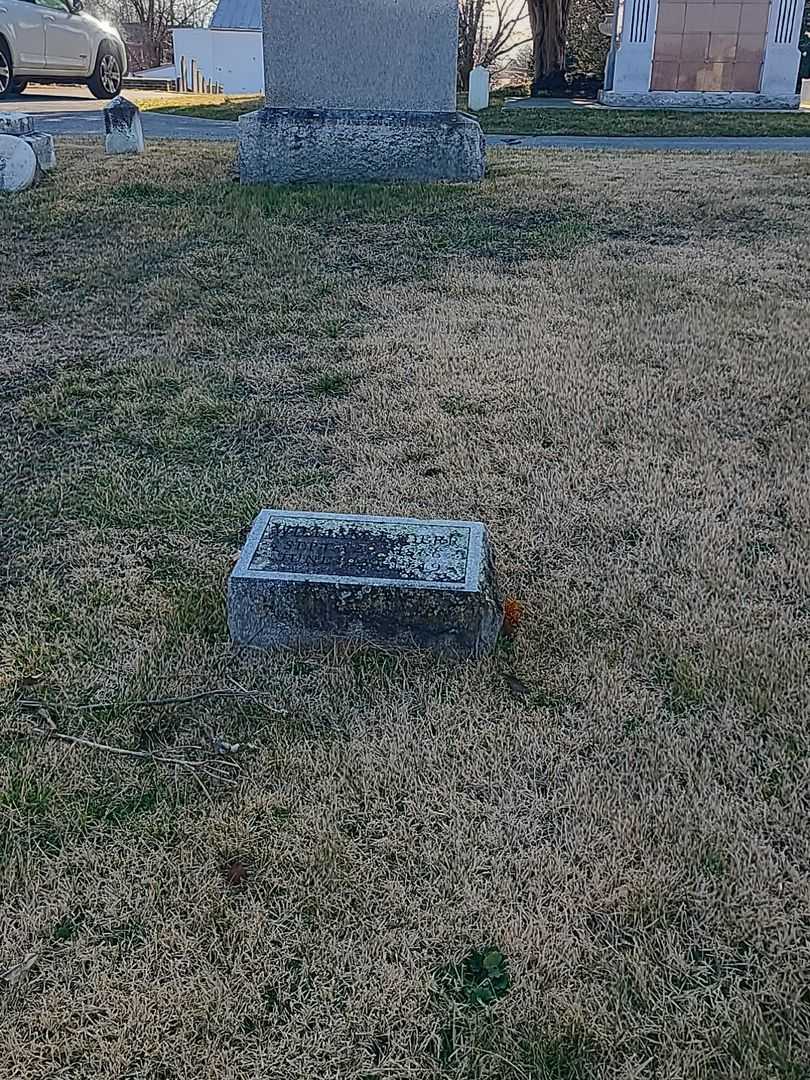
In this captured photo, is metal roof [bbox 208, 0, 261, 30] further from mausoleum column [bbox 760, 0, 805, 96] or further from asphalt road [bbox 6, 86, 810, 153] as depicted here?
asphalt road [bbox 6, 86, 810, 153]

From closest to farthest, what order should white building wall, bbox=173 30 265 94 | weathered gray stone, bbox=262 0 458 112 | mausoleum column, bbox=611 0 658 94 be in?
weathered gray stone, bbox=262 0 458 112 < mausoleum column, bbox=611 0 658 94 < white building wall, bbox=173 30 265 94

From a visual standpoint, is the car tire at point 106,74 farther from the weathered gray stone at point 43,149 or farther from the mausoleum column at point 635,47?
the weathered gray stone at point 43,149

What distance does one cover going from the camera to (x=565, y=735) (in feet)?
6.66

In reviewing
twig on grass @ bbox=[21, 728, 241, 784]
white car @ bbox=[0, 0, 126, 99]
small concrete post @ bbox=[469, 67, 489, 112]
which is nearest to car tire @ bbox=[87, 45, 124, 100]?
white car @ bbox=[0, 0, 126, 99]

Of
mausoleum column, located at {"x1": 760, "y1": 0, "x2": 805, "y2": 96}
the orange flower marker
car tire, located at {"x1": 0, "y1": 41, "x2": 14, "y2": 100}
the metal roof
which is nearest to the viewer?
the orange flower marker

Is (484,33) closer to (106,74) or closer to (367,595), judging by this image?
(106,74)

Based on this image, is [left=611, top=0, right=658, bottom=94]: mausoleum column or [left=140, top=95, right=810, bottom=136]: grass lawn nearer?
[left=140, top=95, right=810, bottom=136]: grass lawn

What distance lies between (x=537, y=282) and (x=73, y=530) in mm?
3253

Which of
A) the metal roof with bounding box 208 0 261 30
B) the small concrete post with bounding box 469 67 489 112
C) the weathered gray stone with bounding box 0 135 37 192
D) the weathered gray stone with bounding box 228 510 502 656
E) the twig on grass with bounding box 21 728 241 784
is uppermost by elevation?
the metal roof with bounding box 208 0 261 30

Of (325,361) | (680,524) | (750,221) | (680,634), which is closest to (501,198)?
(750,221)

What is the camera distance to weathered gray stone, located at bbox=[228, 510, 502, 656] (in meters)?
2.20

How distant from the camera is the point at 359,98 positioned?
7.31 m

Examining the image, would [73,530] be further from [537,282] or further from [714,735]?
[537,282]

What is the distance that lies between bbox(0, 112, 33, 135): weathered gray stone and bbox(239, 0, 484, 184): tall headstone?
2092 mm
